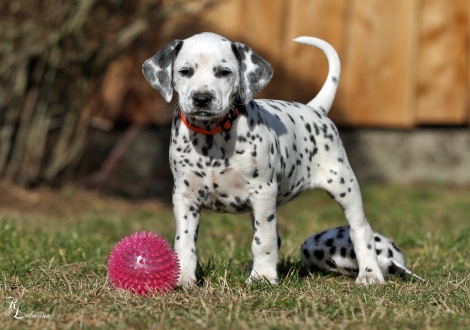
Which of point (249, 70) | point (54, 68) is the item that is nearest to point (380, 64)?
point (54, 68)

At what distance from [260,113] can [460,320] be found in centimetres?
171

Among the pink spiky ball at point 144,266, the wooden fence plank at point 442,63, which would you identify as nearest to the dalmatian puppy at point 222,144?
the pink spiky ball at point 144,266

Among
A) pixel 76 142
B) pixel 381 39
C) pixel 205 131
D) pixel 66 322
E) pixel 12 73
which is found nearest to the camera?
pixel 66 322

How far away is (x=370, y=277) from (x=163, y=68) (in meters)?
1.83

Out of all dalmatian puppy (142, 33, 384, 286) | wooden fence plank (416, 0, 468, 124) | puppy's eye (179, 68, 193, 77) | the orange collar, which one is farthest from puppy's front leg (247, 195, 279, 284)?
wooden fence plank (416, 0, 468, 124)

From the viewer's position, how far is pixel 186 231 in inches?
177

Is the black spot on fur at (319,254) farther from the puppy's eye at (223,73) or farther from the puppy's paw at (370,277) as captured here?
the puppy's eye at (223,73)

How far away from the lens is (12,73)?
8312mm

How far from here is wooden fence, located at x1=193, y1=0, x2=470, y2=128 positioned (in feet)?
32.8

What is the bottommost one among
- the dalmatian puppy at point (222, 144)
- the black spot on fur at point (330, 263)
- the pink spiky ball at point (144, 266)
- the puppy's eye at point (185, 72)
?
the black spot on fur at point (330, 263)

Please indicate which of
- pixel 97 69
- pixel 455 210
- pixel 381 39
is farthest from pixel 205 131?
pixel 381 39

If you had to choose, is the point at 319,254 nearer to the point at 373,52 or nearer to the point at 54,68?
the point at 54,68

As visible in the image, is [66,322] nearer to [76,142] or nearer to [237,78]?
[237,78]

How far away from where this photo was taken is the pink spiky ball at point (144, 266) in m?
4.02
